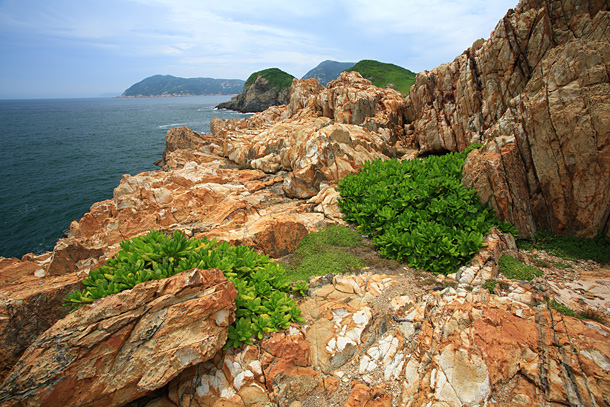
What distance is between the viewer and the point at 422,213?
31.7 feet

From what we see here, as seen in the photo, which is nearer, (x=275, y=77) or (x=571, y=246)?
(x=571, y=246)

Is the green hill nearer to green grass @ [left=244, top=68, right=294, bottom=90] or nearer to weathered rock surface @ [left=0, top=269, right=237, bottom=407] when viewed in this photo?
green grass @ [left=244, top=68, right=294, bottom=90]

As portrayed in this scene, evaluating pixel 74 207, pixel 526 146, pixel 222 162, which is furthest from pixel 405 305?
pixel 74 207

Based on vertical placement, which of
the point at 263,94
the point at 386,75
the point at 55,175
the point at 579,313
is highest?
the point at 386,75

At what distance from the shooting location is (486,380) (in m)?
4.48

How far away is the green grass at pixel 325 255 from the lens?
8.62 meters

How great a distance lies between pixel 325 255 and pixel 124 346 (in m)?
6.00

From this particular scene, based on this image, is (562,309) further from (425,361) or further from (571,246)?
(571,246)

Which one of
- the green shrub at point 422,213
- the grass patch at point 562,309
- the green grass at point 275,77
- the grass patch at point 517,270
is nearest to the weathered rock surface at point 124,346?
the green shrub at point 422,213

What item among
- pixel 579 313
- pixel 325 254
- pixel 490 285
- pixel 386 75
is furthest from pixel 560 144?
pixel 386 75

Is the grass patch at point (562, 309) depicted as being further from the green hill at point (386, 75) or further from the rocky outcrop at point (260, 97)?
the rocky outcrop at point (260, 97)

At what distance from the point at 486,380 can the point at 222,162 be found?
74.3 feet

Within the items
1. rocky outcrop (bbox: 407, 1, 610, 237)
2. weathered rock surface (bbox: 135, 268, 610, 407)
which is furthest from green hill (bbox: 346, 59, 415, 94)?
weathered rock surface (bbox: 135, 268, 610, 407)

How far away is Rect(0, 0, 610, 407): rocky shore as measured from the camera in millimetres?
4516
